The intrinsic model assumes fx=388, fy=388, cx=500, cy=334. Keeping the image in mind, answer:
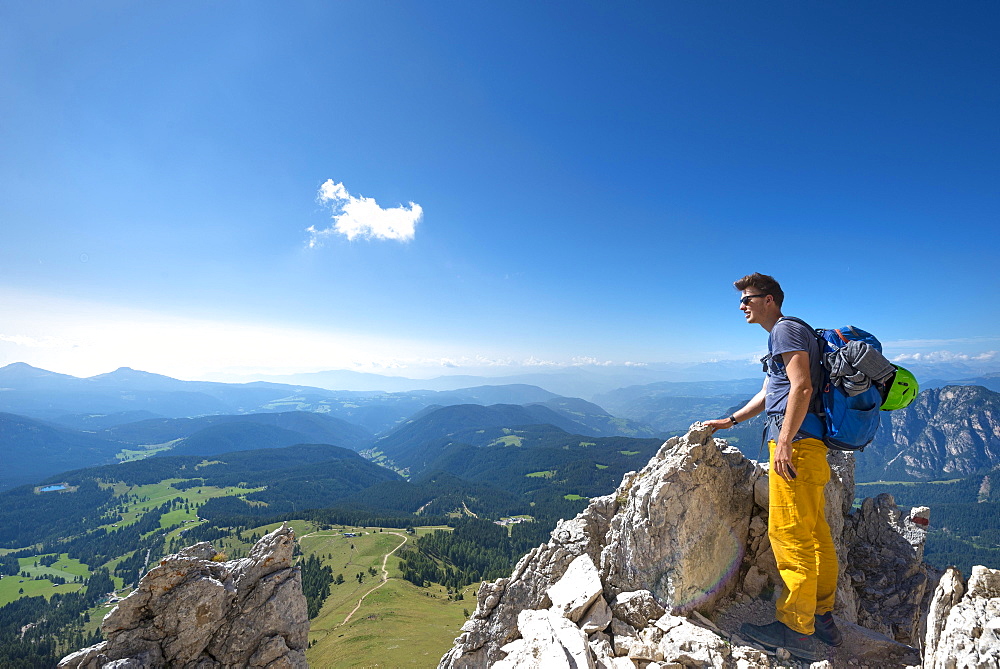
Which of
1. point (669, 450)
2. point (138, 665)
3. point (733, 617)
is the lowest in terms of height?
point (138, 665)

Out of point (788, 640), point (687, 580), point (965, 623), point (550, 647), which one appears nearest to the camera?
point (965, 623)

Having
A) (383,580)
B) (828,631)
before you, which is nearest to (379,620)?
(383,580)

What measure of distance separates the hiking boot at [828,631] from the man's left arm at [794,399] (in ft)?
9.37

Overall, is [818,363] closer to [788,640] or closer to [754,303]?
[754,303]

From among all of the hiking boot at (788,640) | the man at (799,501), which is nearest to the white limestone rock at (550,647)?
the hiking boot at (788,640)

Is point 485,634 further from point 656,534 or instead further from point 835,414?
point 835,414

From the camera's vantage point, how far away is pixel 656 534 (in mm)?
9656

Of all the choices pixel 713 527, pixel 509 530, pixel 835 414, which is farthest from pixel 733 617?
pixel 509 530

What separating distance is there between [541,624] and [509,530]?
207m

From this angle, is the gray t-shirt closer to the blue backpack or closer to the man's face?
the blue backpack

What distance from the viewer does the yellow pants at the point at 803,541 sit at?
22.2 ft

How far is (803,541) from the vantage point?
22.5ft

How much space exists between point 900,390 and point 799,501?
8.27 ft

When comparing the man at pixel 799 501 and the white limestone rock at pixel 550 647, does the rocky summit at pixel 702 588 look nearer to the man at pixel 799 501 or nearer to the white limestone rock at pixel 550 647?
the white limestone rock at pixel 550 647
